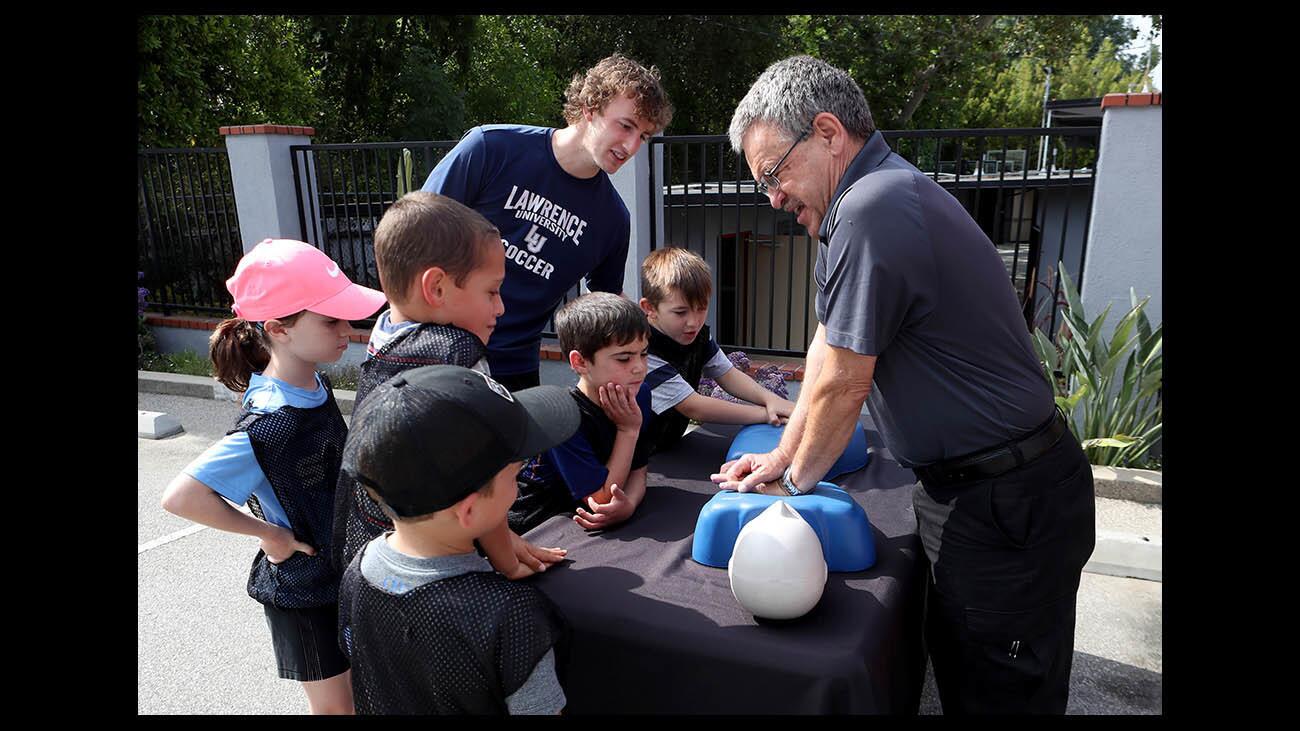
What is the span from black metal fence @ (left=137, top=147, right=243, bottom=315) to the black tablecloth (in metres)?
6.49

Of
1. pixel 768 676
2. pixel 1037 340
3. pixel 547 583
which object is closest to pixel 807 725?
pixel 768 676

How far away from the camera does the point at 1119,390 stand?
407 cm

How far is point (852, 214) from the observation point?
1389 millimetres

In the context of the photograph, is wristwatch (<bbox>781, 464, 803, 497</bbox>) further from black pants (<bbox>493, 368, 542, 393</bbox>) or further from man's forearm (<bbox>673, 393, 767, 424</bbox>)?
black pants (<bbox>493, 368, 542, 393</bbox>)

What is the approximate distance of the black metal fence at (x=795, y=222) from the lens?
15.1 ft

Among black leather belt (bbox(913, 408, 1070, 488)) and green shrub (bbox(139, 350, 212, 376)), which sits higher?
black leather belt (bbox(913, 408, 1070, 488))

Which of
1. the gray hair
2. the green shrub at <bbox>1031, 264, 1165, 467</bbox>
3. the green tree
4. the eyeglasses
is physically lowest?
the green shrub at <bbox>1031, 264, 1165, 467</bbox>

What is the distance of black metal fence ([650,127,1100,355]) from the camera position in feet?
15.1

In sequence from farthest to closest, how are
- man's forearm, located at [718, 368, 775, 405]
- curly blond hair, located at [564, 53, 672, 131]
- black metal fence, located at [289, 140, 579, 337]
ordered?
black metal fence, located at [289, 140, 579, 337] < man's forearm, located at [718, 368, 775, 405] < curly blond hair, located at [564, 53, 672, 131]

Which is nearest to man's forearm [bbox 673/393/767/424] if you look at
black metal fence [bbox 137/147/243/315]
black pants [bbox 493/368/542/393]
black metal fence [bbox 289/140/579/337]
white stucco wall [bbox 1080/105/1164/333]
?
black pants [bbox 493/368/542/393]

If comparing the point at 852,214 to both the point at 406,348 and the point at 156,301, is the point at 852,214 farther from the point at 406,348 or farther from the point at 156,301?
the point at 156,301

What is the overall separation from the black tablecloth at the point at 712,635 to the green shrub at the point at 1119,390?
2655 millimetres

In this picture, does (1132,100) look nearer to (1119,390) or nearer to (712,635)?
(1119,390)

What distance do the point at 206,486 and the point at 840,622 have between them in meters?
1.22
